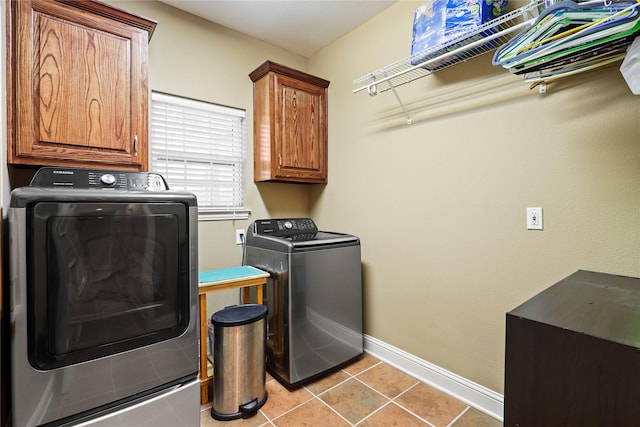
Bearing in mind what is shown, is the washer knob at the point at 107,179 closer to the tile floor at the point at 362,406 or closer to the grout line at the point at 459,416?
the tile floor at the point at 362,406

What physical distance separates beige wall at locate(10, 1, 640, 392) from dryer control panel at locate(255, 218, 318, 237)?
0.92ft

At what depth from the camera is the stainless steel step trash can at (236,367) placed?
171 centimetres

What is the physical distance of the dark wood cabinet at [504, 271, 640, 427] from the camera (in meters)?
0.67

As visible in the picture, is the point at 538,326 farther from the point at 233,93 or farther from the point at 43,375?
the point at 233,93

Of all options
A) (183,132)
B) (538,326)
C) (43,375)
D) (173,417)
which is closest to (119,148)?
(183,132)

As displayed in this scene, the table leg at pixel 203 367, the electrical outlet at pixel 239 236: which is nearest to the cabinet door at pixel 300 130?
the electrical outlet at pixel 239 236

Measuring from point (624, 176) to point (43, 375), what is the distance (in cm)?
253

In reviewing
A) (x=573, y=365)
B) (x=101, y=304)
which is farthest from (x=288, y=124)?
(x=573, y=365)

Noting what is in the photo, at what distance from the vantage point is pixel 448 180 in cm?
196

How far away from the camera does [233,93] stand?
2.56 m

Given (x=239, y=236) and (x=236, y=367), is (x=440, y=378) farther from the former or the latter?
(x=239, y=236)

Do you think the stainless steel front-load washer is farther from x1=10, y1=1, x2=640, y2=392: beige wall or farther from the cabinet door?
the cabinet door

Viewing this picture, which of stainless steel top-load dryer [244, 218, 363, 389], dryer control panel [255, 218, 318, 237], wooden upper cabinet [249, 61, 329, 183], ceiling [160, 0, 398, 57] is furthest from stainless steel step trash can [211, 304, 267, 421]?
ceiling [160, 0, 398, 57]

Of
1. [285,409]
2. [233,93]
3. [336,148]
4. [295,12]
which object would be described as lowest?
[285,409]
